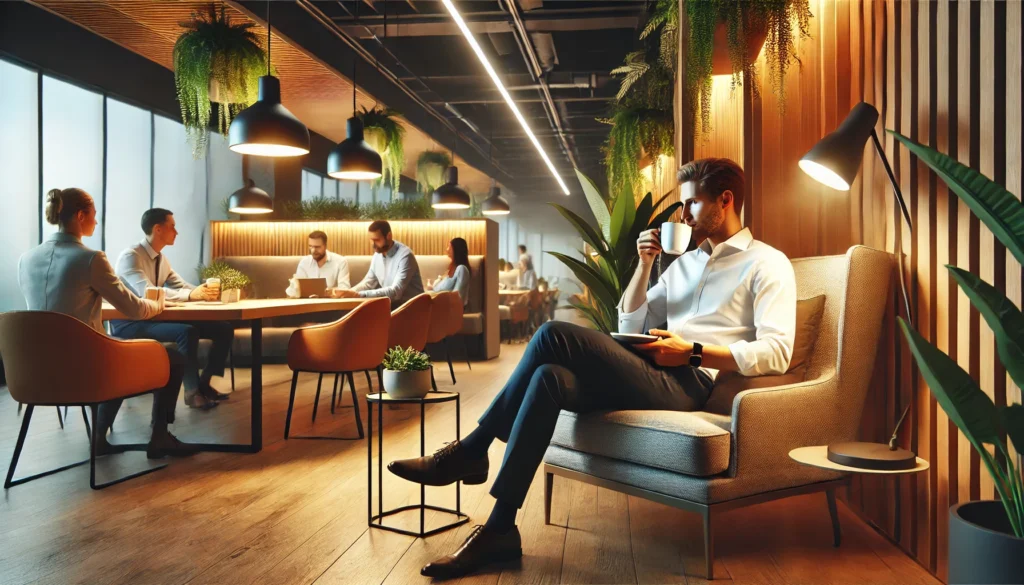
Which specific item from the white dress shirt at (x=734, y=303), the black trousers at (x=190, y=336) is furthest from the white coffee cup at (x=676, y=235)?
the black trousers at (x=190, y=336)

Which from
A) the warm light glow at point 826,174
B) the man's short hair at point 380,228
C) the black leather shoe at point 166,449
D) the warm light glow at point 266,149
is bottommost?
the black leather shoe at point 166,449

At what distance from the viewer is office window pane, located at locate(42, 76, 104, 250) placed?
22.7 ft

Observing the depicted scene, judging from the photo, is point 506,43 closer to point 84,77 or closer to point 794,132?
point 84,77

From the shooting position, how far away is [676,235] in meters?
2.45

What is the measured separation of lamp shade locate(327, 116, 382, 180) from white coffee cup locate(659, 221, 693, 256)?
139 inches

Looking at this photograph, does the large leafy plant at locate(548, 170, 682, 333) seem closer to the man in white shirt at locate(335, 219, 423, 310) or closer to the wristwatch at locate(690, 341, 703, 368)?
the wristwatch at locate(690, 341, 703, 368)

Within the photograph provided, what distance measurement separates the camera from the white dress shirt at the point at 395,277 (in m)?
6.36

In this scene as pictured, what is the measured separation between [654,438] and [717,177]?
964 millimetres

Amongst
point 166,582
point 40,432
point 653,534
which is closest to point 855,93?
point 653,534

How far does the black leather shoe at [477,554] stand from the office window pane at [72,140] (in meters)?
5.97

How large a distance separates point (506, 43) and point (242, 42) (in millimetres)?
4896

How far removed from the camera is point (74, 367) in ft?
10.2

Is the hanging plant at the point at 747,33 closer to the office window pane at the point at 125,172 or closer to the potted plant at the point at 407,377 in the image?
the potted plant at the point at 407,377

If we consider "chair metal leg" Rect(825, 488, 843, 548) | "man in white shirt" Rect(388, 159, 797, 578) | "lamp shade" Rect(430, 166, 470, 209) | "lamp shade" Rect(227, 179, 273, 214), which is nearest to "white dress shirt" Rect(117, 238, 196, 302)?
"lamp shade" Rect(227, 179, 273, 214)
